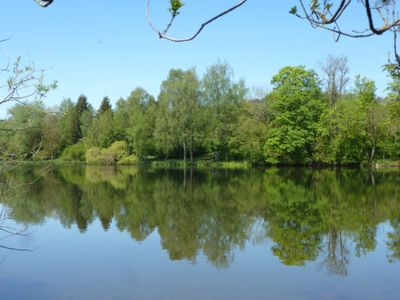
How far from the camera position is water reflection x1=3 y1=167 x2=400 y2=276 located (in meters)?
12.4

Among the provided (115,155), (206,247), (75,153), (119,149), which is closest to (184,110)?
(119,149)

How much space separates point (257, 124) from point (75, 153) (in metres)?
35.7

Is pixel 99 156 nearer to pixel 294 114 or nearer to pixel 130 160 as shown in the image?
pixel 130 160

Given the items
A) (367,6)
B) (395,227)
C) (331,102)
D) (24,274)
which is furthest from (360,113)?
(367,6)

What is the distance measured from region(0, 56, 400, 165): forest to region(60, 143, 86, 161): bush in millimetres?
5243

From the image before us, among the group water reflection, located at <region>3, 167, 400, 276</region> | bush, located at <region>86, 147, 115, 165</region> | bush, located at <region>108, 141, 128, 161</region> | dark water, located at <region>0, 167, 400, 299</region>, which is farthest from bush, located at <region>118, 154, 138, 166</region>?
dark water, located at <region>0, 167, 400, 299</region>

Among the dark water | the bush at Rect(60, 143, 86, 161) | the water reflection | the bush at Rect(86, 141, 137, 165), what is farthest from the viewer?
the bush at Rect(60, 143, 86, 161)

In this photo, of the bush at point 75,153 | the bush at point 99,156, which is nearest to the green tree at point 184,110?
the bush at point 99,156

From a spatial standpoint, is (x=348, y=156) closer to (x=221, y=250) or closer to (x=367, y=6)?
(x=221, y=250)

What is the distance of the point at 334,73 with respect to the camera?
170 ft

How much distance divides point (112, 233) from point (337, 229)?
780 centimetres

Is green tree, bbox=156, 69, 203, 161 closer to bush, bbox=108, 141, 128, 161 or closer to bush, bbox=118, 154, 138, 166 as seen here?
bush, bbox=118, 154, 138, 166

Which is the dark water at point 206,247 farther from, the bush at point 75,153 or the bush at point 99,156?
the bush at point 75,153

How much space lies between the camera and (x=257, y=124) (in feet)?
173
